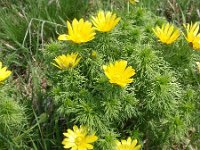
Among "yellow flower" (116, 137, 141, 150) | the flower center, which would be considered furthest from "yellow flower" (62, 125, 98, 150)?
"yellow flower" (116, 137, 141, 150)

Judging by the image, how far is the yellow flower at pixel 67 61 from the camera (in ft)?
5.38

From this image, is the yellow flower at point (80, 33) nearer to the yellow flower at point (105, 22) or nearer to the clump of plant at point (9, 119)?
the yellow flower at point (105, 22)

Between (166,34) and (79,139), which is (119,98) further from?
(166,34)

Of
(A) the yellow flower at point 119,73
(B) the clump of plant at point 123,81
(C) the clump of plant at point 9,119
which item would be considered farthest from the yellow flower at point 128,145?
(C) the clump of plant at point 9,119

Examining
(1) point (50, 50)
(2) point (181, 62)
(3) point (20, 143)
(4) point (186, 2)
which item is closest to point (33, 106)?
(3) point (20, 143)

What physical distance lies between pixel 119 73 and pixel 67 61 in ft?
0.66

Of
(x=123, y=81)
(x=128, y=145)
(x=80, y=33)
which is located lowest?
(x=128, y=145)

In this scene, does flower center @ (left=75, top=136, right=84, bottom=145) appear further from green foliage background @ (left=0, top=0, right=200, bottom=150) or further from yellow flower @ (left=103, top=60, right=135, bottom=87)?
yellow flower @ (left=103, top=60, right=135, bottom=87)

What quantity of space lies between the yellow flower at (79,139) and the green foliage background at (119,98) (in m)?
0.04

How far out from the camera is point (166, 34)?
69.0 inches

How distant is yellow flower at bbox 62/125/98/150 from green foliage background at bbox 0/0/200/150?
4 centimetres

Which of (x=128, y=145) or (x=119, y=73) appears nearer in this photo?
(x=119, y=73)

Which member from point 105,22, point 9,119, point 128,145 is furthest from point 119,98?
point 9,119

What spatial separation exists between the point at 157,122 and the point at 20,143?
579mm
